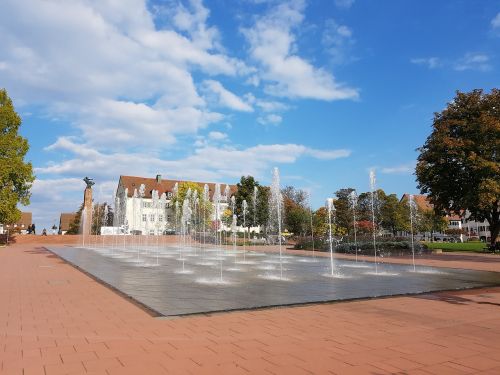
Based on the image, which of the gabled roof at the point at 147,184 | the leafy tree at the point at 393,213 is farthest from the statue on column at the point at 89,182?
the leafy tree at the point at 393,213

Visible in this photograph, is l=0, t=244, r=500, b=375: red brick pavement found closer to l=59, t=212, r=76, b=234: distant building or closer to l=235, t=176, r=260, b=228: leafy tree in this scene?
l=235, t=176, r=260, b=228: leafy tree

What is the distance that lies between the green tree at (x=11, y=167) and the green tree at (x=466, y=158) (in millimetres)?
35081

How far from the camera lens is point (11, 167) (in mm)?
37219

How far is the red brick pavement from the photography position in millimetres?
4457

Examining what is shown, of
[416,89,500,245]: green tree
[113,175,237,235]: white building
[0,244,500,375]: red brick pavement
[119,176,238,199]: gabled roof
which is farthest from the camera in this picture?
[119,176,238,199]: gabled roof

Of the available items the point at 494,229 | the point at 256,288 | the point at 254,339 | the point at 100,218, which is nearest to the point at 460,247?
Result: the point at 494,229

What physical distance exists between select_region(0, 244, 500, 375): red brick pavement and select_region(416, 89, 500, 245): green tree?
21.7 m

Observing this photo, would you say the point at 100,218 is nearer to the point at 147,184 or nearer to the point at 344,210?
the point at 147,184

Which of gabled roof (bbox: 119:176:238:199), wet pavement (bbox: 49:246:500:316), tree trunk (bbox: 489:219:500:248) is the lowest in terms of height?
wet pavement (bbox: 49:246:500:316)

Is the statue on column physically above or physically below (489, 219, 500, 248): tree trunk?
above

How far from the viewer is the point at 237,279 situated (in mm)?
12531

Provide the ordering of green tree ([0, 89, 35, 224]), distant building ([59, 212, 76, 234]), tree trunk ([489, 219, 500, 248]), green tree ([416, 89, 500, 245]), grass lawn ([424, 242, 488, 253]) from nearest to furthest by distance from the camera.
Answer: green tree ([416, 89, 500, 245]), tree trunk ([489, 219, 500, 248]), grass lawn ([424, 242, 488, 253]), green tree ([0, 89, 35, 224]), distant building ([59, 212, 76, 234])

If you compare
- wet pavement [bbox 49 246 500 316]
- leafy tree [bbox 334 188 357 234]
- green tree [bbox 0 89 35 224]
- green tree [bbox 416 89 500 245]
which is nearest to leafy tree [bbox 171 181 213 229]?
leafy tree [bbox 334 188 357 234]

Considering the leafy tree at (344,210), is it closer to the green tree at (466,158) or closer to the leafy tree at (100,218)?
the green tree at (466,158)
